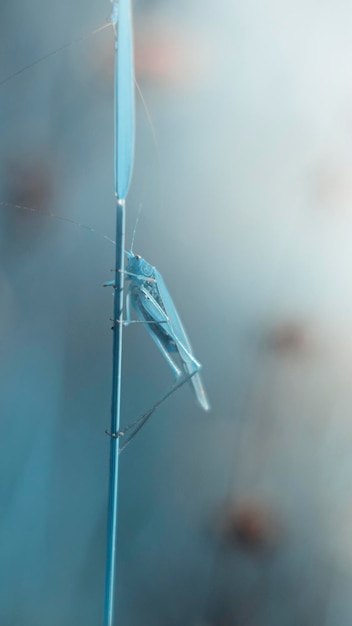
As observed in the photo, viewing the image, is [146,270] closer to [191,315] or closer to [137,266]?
[137,266]

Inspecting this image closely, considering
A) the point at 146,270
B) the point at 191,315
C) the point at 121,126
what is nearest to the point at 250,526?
the point at 191,315

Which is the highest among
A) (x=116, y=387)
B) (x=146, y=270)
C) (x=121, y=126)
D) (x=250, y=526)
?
(x=121, y=126)

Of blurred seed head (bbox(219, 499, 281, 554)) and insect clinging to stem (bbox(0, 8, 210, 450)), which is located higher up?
insect clinging to stem (bbox(0, 8, 210, 450))

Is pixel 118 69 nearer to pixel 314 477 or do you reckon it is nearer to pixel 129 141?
pixel 129 141

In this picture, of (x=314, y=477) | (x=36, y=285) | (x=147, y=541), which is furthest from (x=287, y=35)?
(x=147, y=541)

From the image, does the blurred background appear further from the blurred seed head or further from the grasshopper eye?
the grasshopper eye

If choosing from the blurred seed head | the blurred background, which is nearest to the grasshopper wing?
the blurred background

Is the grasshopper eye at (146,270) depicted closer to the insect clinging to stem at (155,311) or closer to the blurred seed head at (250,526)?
the insect clinging to stem at (155,311)

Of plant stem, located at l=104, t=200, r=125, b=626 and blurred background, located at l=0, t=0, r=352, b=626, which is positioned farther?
blurred background, located at l=0, t=0, r=352, b=626
